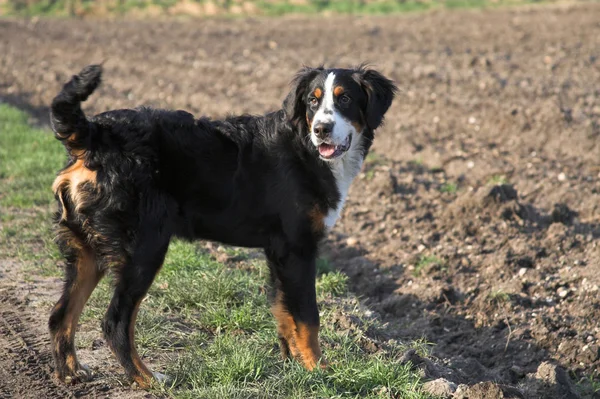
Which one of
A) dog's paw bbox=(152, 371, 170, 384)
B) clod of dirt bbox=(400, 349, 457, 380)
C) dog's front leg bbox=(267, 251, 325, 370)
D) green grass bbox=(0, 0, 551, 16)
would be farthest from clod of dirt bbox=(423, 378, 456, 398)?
green grass bbox=(0, 0, 551, 16)

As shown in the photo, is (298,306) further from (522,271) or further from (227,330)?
(522,271)

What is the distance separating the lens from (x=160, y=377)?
475 centimetres

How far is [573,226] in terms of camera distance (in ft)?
26.3

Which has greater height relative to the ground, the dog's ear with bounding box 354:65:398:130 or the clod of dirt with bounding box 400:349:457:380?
the dog's ear with bounding box 354:65:398:130

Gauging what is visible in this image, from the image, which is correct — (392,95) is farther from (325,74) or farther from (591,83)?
(591,83)

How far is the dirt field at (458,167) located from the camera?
631cm

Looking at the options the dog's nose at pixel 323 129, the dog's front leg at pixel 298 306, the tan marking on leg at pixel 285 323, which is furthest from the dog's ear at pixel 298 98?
the tan marking on leg at pixel 285 323

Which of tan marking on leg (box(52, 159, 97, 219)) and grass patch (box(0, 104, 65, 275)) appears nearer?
tan marking on leg (box(52, 159, 97, 219))

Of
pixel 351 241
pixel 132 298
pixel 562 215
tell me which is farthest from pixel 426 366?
pixel 562 215

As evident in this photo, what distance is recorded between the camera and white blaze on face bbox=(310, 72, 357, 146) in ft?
17.0

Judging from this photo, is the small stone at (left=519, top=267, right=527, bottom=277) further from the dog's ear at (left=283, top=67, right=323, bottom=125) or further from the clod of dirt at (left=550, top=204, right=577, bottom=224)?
the dog's ear at (left=283, top=67, right=323, bottom=125)

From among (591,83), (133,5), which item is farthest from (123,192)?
(133,5)

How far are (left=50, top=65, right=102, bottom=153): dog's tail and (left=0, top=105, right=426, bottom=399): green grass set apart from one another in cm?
127

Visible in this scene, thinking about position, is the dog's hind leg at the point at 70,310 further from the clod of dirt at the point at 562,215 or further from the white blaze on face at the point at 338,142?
the clod of dirt at the point at 562,215
